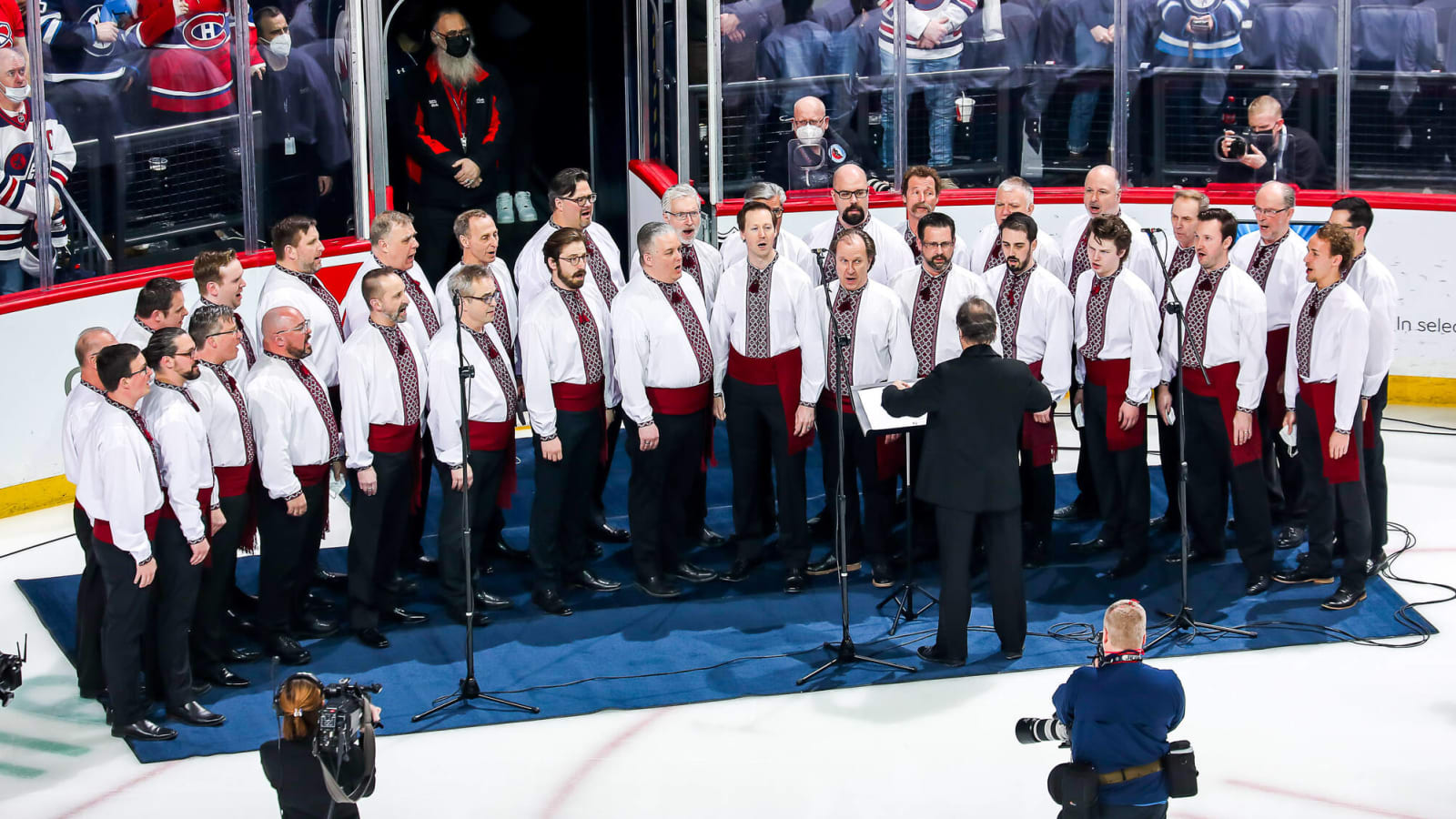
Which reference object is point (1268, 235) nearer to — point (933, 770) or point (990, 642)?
point (990, 642)

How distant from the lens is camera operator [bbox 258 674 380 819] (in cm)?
392

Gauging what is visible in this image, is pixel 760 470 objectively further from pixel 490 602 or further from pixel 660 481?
pixel 490 602

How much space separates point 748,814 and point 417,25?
5913 millimetres

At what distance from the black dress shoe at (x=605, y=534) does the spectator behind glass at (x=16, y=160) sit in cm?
281

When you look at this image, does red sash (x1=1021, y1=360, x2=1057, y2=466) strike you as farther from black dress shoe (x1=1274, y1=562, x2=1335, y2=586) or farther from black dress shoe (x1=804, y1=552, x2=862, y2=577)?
black dress shoe (x1=1274, y1=562, x2=1335, y2=586)

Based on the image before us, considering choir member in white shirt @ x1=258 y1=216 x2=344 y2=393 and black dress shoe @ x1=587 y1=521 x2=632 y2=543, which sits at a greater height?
choir member in white shirt @ x1=258 y1=216 x2=344 y2=393

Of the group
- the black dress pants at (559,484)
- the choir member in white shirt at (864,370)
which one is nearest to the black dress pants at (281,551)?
the black dress pants at (559,484)

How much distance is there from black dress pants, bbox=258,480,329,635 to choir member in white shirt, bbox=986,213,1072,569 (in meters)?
2.64

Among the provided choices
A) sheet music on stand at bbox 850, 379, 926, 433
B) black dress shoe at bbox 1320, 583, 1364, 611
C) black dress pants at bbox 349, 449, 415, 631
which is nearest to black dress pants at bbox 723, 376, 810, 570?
sheet music on stand at bbox 850, 379, 926, 433

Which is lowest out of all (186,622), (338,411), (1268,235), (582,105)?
(186,622)

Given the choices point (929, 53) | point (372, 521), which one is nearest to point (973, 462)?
point (372, 521)

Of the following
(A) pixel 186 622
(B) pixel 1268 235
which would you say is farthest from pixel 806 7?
(A) pixel 186 622

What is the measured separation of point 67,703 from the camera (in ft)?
19.4

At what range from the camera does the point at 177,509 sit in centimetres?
548
